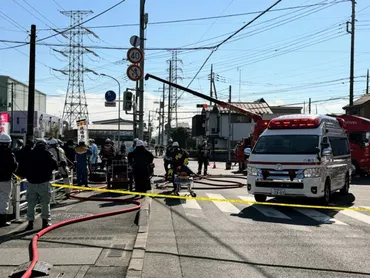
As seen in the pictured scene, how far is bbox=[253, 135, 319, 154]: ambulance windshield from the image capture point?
12029 millimetres

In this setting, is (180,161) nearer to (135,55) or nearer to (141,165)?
Answer: (141,165)

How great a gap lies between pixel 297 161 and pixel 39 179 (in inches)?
253

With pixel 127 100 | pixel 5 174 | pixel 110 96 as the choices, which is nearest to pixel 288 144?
pixel 127 100

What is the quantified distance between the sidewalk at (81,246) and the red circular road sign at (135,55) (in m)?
7.02

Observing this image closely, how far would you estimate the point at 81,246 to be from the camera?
705 cm

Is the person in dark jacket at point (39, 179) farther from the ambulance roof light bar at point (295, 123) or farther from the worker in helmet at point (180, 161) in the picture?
the ambulance roof light bar at point (295, 123)

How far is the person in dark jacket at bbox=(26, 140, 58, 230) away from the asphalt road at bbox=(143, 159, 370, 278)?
2105mm

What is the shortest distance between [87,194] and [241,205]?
494 cm

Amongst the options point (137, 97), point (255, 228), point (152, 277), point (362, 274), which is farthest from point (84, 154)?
point (362, 274)

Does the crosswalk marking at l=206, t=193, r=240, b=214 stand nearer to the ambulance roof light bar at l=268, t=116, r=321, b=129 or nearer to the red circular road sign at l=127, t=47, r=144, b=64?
the ambulance roof light bar at l=268, t=116, r=321, b=129

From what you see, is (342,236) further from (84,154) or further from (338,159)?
(84,154)

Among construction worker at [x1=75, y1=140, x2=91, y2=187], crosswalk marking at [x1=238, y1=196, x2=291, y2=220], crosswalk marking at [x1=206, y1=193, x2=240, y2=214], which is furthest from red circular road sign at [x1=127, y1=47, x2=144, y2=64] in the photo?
crosswalk marking at [x1=238, y1=196, x2=291, y2=220]

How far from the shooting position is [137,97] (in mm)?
17297

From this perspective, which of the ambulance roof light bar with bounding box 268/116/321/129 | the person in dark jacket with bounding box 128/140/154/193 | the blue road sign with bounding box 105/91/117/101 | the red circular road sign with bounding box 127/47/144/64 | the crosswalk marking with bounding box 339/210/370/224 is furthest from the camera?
the blue road sign with bounding box 105/91/117/101
